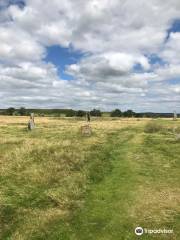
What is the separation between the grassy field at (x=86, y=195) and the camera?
33.0 feet

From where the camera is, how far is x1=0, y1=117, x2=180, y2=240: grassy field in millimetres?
10055

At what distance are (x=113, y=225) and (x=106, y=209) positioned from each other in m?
1.47

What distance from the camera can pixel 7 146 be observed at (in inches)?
1048

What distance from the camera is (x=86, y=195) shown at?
532 inches
